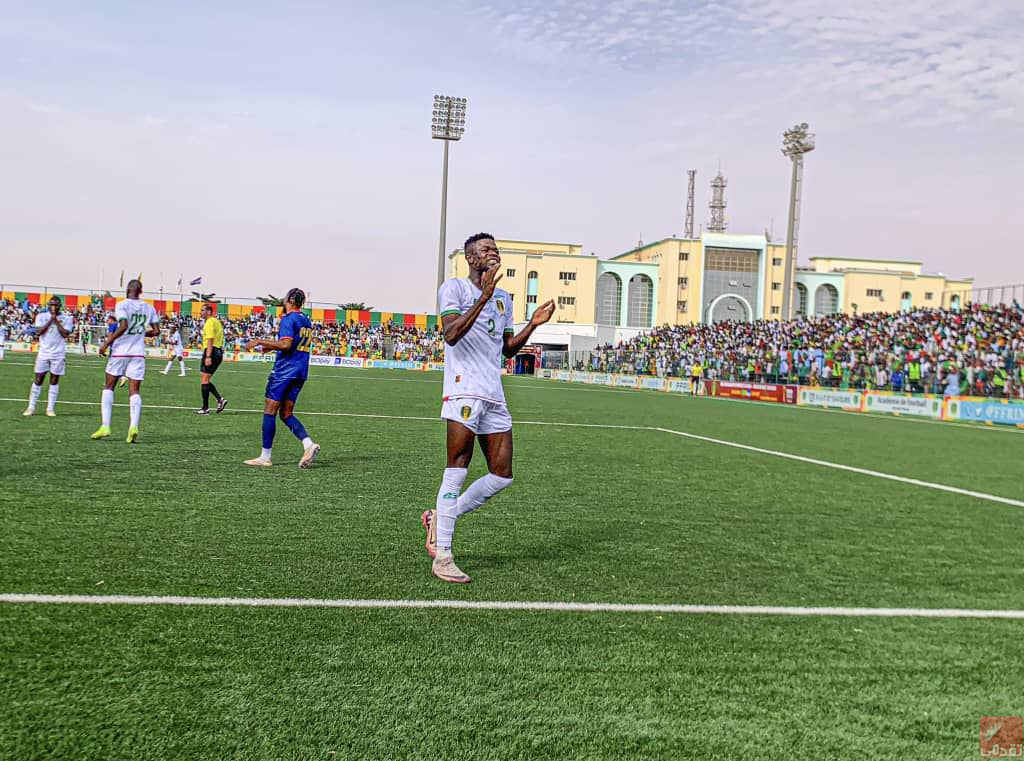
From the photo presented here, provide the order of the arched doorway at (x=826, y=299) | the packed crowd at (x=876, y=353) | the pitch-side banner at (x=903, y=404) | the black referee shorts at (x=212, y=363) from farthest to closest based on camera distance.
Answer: the arched doorway at (x=826, y=299) < the pitch-side banner at (x=903, y=404) < the packed crowd at (x=876, y=353) < the black referee shorts at (x=212, y=363)

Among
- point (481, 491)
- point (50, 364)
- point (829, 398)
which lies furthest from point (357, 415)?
point (829, 398)

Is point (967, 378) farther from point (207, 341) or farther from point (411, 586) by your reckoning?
point (411, 586)

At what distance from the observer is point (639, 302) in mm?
81750

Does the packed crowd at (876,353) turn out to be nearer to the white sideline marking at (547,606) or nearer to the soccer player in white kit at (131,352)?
the white sideline marking at (547,606)

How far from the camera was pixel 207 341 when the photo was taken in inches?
598

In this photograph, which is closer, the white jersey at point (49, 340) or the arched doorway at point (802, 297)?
the white jersey at point (49, 340)

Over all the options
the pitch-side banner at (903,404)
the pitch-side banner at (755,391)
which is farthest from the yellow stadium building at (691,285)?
the pitch-side banner at (903,404)

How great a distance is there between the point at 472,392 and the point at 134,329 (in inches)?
285

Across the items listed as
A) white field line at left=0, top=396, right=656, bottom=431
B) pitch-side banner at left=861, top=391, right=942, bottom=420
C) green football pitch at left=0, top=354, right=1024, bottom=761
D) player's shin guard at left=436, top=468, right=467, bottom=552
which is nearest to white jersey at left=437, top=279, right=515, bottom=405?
player's shin guard at left=436, top=468, right=467, bottom=552

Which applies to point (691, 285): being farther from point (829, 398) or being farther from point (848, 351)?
point (829, 398)

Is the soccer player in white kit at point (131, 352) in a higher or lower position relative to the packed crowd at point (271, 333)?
lower

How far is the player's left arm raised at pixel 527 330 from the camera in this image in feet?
17.1

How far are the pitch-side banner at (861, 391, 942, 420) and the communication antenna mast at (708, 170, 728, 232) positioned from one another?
205 feet

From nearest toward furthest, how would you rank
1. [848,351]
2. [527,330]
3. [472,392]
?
[472,392], [527,330], [848,351]
